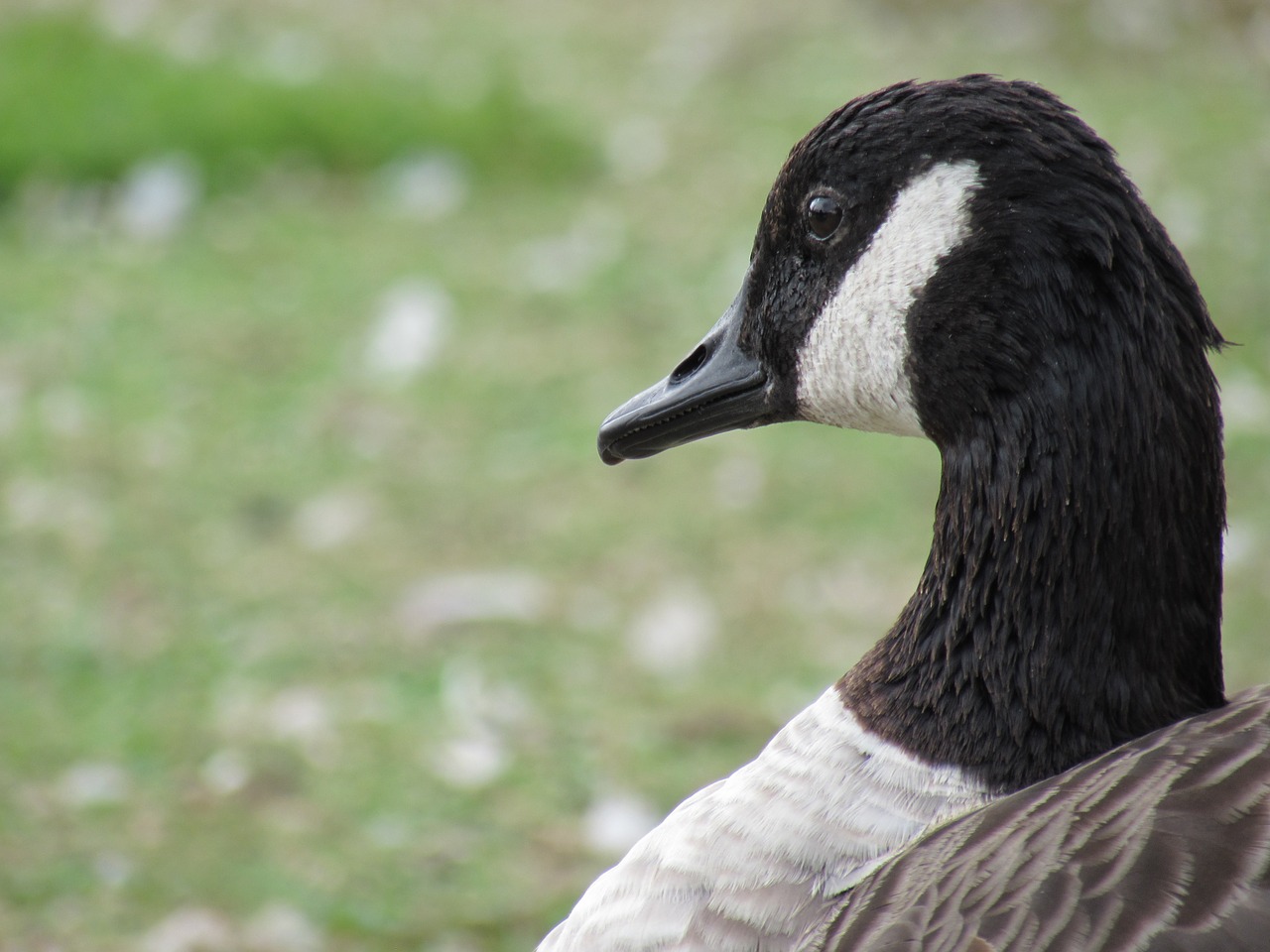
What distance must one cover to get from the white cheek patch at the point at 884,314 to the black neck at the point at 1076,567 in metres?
0.10

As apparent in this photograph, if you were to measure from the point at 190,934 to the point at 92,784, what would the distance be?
1.50 feet

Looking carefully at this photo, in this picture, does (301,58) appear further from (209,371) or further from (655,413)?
(655,413)

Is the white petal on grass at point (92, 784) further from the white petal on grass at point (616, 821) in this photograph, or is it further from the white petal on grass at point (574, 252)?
the white petal on grass at point (574, 252)

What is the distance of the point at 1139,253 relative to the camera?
1.43m

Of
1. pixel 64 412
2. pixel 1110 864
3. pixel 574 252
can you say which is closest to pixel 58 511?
pixel 64 412

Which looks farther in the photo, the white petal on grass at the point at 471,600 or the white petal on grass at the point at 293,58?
the white petal on grass at the point at 293,58

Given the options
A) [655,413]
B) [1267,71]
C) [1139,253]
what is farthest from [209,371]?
[1267,71]

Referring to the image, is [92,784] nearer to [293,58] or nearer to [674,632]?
[674,632]

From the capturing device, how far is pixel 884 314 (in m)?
1.59

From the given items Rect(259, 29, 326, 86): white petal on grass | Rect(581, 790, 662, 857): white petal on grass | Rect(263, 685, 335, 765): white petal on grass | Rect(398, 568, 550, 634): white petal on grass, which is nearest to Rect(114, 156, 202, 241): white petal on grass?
Rect(259, 29, 326, 86): white petal on grass

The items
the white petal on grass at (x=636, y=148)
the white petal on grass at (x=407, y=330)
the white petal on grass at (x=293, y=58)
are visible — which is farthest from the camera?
the white petal on grass at (x=293, y=58)

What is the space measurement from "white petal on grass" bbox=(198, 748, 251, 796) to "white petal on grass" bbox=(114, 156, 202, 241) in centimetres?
231

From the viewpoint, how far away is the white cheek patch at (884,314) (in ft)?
4.94

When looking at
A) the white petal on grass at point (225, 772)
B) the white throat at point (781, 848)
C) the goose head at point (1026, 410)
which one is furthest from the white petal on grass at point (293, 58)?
the white throat at point (781, 848)
